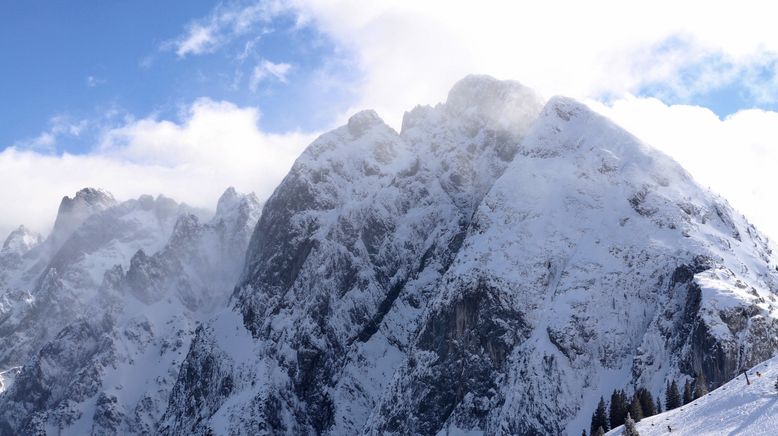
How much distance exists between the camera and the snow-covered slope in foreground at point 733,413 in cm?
8369

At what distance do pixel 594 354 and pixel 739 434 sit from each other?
113 m

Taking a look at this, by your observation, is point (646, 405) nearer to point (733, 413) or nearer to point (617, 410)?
point (617, 410)

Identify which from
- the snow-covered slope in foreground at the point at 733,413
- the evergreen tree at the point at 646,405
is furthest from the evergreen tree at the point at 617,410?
the snow-covered slope in foreground at the point at 733,413

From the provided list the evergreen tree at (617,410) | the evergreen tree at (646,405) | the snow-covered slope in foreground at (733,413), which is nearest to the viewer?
the snow-covered slope in foreground at (733,413)

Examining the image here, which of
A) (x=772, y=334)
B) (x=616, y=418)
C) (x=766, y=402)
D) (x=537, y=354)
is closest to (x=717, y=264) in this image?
(x=772, y=334)

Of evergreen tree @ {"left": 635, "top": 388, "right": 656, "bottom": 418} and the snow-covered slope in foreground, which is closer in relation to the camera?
the snow-covered slope in foreground

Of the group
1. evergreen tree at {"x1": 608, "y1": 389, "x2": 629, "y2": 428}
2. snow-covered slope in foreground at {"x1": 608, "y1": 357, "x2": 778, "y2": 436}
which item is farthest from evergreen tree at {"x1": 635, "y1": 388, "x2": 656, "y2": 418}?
snow-covered slope in foreground at {"x1": 608, "y1": 357, "x2": 778, "y2": 436}

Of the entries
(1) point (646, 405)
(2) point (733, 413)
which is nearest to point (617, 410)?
(1) point (646, 405)

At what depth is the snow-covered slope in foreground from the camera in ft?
275

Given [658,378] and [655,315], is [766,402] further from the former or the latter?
[655,315]

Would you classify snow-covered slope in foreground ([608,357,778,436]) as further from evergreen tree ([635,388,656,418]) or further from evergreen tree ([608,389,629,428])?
evergreen tree ([608,389,629,428])

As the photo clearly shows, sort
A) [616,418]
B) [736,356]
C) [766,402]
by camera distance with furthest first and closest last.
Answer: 1. [736,356]
2. [616,418]
3. [766,402]

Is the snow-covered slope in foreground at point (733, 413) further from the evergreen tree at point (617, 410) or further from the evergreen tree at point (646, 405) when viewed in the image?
the evergreen tree at point (617, 410)

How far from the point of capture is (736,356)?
16688cm
